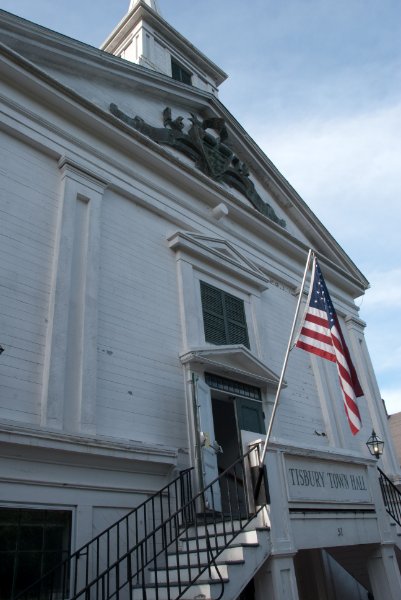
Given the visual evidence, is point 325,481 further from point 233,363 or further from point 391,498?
point 233,363

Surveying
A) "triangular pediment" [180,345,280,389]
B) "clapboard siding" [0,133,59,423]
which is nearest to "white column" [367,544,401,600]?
"triangular pediment" [180,345,280,389]

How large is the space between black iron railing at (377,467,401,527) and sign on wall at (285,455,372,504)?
24.2 inches

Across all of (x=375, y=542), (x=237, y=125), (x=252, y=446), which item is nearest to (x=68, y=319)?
(x=252, y=446)

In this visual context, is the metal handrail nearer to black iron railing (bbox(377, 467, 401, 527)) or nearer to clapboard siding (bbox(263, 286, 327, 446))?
clapboard siding (bbox(263, 286, 327, 446))

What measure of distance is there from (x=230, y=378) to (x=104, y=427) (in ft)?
9.98

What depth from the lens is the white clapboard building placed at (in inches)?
247

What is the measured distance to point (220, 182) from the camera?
1327 centimetres

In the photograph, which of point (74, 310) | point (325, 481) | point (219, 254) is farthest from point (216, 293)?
point (325, 481)

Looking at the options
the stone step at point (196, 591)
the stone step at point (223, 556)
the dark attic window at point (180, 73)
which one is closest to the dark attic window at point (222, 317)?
the stone step at point (223, 556)

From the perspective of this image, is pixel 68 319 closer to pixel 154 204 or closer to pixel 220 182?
pixel 154 204

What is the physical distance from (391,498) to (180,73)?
585 inches

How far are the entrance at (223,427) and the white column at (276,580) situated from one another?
75 cm

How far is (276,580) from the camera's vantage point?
599 centimetres

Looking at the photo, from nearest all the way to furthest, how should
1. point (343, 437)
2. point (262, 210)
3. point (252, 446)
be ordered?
point (252, 446), point (343, 437), point (262, 210)
